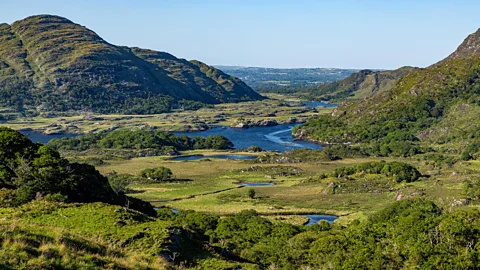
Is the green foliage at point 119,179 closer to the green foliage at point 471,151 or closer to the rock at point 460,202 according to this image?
the rock at point 460,202

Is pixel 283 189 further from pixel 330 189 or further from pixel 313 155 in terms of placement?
pixel 313 155

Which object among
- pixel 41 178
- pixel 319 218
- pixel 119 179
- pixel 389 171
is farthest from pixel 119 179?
pixel 41 178

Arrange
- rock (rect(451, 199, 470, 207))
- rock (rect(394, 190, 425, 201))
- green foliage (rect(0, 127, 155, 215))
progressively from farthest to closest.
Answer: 1. rock (rect(394, 190, 425, 201))
2. rock (rect(451, 199, 470, 207))
3. green foliage (rect(0, 127, 155, 215))

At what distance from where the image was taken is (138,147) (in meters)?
199

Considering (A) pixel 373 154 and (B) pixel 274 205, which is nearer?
(B) pixel 274 205

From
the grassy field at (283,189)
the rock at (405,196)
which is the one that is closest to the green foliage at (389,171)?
the grassy field at (283,189)

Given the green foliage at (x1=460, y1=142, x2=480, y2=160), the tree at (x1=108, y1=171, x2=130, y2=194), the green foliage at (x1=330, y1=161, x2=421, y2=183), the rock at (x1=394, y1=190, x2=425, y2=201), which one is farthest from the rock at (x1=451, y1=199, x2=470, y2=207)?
the tree at (x1=108, y1=171, x2=130, y2=194)

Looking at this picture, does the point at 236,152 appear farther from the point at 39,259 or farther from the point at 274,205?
the point at 39,259

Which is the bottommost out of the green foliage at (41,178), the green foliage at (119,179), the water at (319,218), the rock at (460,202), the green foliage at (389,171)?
the green foliage at (119,179)

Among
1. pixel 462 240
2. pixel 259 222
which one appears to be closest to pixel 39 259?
pixel 462 240

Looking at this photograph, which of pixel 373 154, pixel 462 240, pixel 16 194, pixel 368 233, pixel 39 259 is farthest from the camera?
pixel 373 154

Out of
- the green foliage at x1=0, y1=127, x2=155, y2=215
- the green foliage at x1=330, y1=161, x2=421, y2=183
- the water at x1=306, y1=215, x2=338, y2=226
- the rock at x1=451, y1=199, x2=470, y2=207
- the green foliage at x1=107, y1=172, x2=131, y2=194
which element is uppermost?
the green foliage at x1=0, y1=127, x2=155, y2=215

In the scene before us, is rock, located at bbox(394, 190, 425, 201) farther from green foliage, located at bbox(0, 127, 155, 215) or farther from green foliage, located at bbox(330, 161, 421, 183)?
green foliage, located at bbox(0, 127, 155, 215)

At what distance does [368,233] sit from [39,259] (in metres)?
38.2
